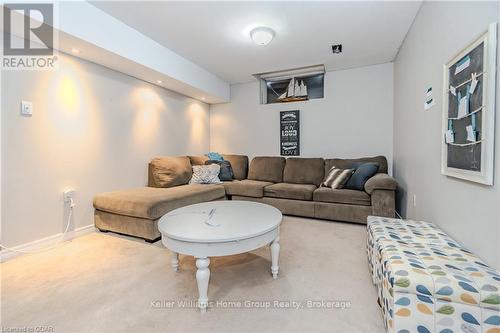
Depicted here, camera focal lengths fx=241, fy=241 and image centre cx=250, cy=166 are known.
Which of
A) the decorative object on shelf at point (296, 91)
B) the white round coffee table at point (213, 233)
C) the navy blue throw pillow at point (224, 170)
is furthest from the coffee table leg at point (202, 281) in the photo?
the decorative object on shelf at point (296, 91)

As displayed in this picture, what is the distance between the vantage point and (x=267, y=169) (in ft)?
14.0

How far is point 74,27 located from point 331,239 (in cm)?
317

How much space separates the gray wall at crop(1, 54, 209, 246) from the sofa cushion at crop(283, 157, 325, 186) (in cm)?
214

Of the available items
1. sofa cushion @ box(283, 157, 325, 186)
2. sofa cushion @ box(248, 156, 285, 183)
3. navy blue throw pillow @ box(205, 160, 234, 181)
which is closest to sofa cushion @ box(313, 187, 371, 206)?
sofa cushion @ box(283, 157, 325, 186)

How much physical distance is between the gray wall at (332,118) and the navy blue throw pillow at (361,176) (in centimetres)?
72

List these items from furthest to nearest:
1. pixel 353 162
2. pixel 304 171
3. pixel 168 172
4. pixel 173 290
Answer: pixel 304 171
pixel 353 162
pixel 168 172
pixel 173 290

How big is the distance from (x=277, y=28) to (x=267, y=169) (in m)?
2.26

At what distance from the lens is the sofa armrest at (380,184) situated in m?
2.84

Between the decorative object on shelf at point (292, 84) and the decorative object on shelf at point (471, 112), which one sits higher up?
the decorative object on shelf at point (292, 84)

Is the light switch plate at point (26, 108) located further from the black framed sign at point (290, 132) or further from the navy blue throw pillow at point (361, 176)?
the navy blue throw pillow at point (361, 176)

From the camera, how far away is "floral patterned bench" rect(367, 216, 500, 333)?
1009mm

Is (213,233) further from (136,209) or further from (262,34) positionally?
(262,34)

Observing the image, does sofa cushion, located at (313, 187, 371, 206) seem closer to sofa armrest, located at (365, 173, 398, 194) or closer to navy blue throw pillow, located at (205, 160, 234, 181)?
sofa armrest, located at (365, 173, 398, 194)

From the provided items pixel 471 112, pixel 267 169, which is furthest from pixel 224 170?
pixel 471 112
